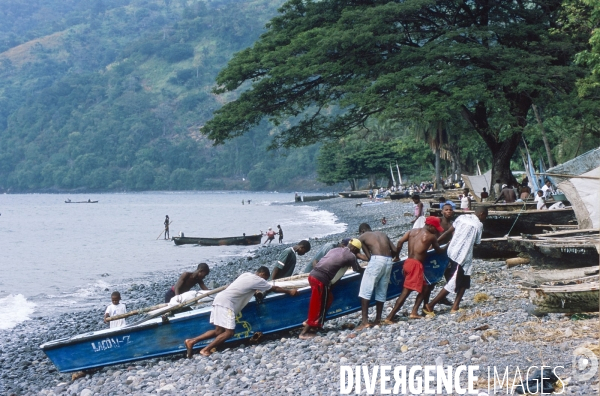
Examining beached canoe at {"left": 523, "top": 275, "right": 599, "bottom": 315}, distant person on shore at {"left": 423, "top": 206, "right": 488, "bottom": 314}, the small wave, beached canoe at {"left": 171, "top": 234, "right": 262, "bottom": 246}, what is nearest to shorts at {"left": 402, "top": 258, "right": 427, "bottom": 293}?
distant person on shore at {"left": 423, "top": 206, "right": 488, "bottom": 314}

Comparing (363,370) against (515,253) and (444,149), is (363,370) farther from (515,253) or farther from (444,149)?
(444,149)

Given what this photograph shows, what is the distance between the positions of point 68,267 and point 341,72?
60.9 feet

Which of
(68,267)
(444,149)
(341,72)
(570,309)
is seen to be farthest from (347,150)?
(570,309)

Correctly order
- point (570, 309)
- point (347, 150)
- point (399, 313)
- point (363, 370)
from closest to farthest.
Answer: point (363, 370)
point (570, 309)
point (399, 313)
point (347, 150)

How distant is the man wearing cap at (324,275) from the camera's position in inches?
426

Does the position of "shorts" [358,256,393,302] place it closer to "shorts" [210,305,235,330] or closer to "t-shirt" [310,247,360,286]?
"t-shirt" [310,247,360,286]

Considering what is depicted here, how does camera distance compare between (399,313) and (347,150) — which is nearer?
(399,313)

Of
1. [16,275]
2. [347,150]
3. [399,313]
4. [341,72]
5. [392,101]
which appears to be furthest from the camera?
[347,150]

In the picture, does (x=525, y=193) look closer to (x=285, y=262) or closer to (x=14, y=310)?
(x=285, y=262)

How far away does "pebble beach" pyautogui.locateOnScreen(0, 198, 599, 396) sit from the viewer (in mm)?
8203

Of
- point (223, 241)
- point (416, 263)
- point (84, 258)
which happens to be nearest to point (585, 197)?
point (416, 263)

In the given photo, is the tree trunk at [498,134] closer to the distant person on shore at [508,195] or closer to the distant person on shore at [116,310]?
the distant person on shore at [508,195]

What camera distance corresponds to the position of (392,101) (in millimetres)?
21406

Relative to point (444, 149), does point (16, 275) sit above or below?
below
